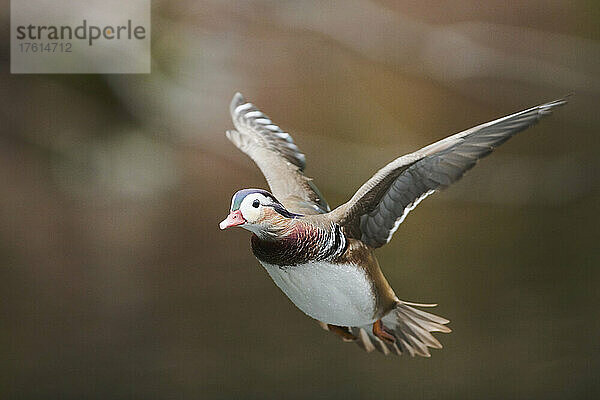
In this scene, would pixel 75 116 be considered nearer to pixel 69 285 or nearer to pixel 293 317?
pixel 69 285

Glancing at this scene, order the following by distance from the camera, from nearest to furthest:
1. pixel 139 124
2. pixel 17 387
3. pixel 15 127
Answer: pixel 139 124 < pixel 15 127 < pixel 17 387

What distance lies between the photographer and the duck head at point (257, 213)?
43cm

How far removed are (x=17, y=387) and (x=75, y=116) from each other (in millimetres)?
701

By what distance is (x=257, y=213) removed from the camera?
0.44m

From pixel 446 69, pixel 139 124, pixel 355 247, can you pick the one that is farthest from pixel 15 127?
pixel 355 247

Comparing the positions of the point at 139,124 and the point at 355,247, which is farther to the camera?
the point at 139,124

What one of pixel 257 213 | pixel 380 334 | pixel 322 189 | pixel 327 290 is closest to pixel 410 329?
pixel 380 334

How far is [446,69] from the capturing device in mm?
1752

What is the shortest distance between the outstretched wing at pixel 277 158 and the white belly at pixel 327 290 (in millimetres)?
79

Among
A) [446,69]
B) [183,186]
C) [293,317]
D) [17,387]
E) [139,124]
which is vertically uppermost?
[446,69]

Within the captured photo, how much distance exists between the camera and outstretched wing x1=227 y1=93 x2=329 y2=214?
663mm

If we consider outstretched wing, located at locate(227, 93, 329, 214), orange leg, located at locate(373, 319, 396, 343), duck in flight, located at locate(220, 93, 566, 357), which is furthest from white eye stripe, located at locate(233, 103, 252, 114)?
orange leg, located at locate(373, 319, 396, 343)

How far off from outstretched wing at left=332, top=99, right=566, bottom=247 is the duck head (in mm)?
77

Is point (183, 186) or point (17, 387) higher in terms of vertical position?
point (183, 186)
